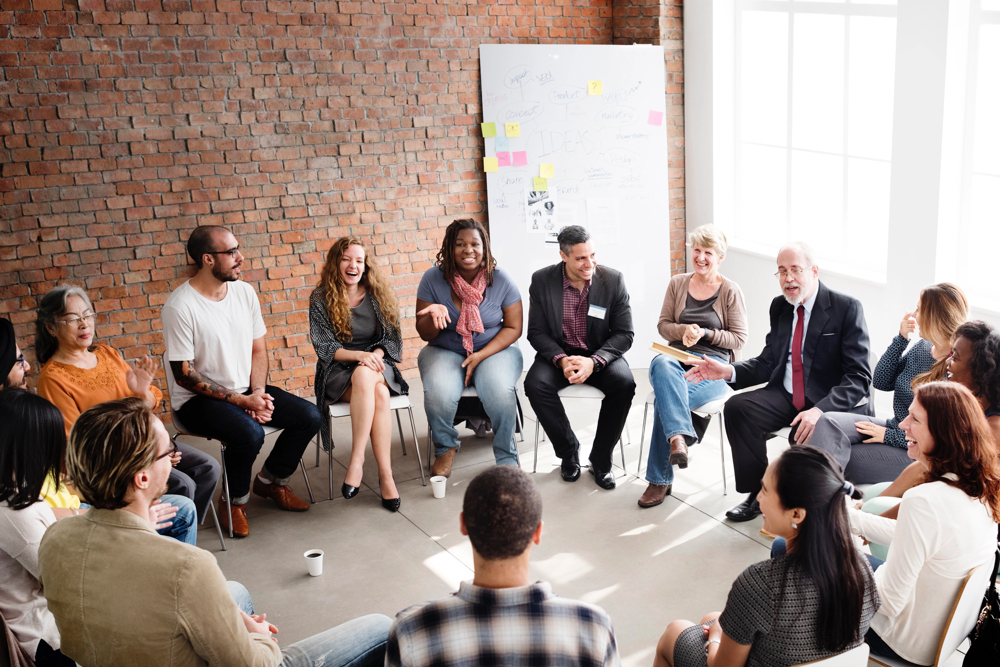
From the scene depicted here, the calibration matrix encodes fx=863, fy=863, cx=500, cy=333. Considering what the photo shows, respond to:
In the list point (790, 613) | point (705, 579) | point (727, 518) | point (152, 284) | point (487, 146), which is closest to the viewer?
point (790, 613)

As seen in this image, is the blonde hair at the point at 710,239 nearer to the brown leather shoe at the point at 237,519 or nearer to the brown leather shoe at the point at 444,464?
the brown leather shoe at the point at 444,464

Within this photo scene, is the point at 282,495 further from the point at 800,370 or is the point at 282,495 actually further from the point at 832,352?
the point at 832,352

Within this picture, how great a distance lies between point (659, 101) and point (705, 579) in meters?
3.91

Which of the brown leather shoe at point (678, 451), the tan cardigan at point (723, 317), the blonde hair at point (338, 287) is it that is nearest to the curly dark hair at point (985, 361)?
the brown leather shoe at point (678, 451)

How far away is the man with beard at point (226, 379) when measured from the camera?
4262 millimetres

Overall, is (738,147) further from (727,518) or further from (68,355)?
(68,355)

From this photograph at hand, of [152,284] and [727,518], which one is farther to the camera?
[152,284]

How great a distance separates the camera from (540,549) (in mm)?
4047

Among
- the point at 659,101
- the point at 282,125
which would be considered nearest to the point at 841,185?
the point at 659,101

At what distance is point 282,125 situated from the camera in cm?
584

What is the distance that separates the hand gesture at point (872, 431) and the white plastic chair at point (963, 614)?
4.01 feet

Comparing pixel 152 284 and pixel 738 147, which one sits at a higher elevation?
pixel 738 147

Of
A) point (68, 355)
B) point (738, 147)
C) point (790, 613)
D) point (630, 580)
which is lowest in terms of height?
A: point (630, 580)

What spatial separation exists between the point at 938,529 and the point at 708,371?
203cm
